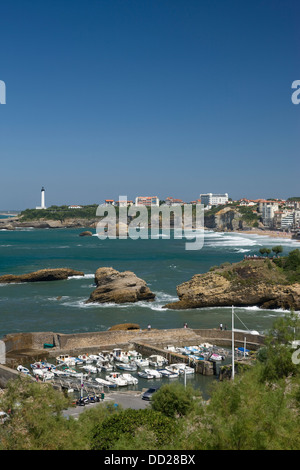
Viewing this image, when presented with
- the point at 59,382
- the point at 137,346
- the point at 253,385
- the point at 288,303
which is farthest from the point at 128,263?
the point at 253,385

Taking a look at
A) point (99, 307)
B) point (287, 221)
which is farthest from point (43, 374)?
point (287, 221)

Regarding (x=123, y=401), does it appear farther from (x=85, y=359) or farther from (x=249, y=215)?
(x=249, y=215)

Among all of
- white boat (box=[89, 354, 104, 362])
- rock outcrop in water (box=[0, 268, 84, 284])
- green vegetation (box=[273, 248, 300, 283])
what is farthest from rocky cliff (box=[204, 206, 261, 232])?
white boat (box=[89, 354, 104, 362])

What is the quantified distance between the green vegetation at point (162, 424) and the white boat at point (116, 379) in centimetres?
938

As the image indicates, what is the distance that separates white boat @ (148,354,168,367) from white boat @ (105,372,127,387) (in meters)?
2.64

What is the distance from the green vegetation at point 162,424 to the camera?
10.4m

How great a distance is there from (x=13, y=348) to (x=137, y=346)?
764cm

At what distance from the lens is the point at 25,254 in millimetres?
90062

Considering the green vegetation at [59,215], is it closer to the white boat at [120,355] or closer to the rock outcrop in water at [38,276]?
the rock outcrop in water at [38,276]

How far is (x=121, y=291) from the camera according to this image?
1841 inches

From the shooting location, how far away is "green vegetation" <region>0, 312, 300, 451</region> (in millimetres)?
10414

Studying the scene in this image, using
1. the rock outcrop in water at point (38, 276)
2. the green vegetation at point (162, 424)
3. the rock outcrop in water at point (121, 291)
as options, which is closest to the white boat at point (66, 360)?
the green vegetation at point (162, 424)

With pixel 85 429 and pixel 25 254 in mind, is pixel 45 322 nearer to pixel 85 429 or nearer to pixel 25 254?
pixel 85 429
